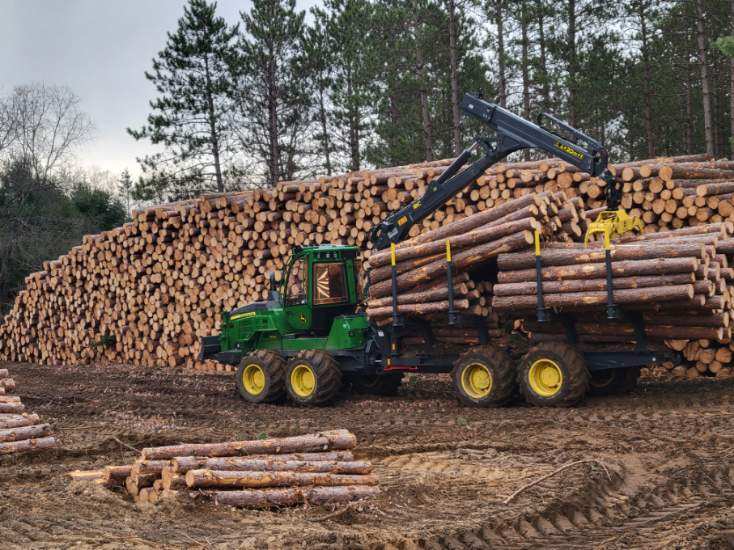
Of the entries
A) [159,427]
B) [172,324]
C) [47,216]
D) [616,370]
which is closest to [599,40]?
[172,324]

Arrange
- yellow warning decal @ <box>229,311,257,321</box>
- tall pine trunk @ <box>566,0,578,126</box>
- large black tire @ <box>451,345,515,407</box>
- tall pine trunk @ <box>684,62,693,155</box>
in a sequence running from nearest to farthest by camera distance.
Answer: large black tire @ <box>451,345,515,407</box>
yellow warning decal @ <box>229,311,257,321</box>
tall pine trunk @ <box>566,0,578,126</box>
tall pine trunk @ <box>684,62,693,155</box>

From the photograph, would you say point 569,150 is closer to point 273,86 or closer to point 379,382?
point 379,382

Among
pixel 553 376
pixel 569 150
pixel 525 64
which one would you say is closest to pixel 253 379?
pixel 553 376

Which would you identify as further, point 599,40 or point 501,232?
point 599,40

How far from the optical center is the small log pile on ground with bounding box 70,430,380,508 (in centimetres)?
670

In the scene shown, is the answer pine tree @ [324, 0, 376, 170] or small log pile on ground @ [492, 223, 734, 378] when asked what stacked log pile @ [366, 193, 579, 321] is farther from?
pine tree @ [324, 0, 376, 170]

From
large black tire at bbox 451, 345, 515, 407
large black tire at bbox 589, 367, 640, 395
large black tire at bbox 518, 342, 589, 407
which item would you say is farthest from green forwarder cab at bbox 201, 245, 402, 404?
large black tire at bbox 589, 367, 640, 395

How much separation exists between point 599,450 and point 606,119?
22.7m

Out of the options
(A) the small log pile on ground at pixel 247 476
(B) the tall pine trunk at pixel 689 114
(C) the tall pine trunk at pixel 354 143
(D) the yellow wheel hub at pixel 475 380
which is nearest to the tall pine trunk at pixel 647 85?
(B) the tall pine trunk at pixel 689 114

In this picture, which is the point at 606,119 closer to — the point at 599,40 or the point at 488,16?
the point at 599,40

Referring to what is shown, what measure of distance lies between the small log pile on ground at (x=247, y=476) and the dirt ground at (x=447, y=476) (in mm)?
147

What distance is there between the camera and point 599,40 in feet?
84.4

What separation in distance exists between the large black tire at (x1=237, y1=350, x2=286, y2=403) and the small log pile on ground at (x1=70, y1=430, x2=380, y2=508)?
230 inches

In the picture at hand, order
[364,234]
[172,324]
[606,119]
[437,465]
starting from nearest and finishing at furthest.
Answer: [437,465] < [364,234] < [172,324] < [606,119]
